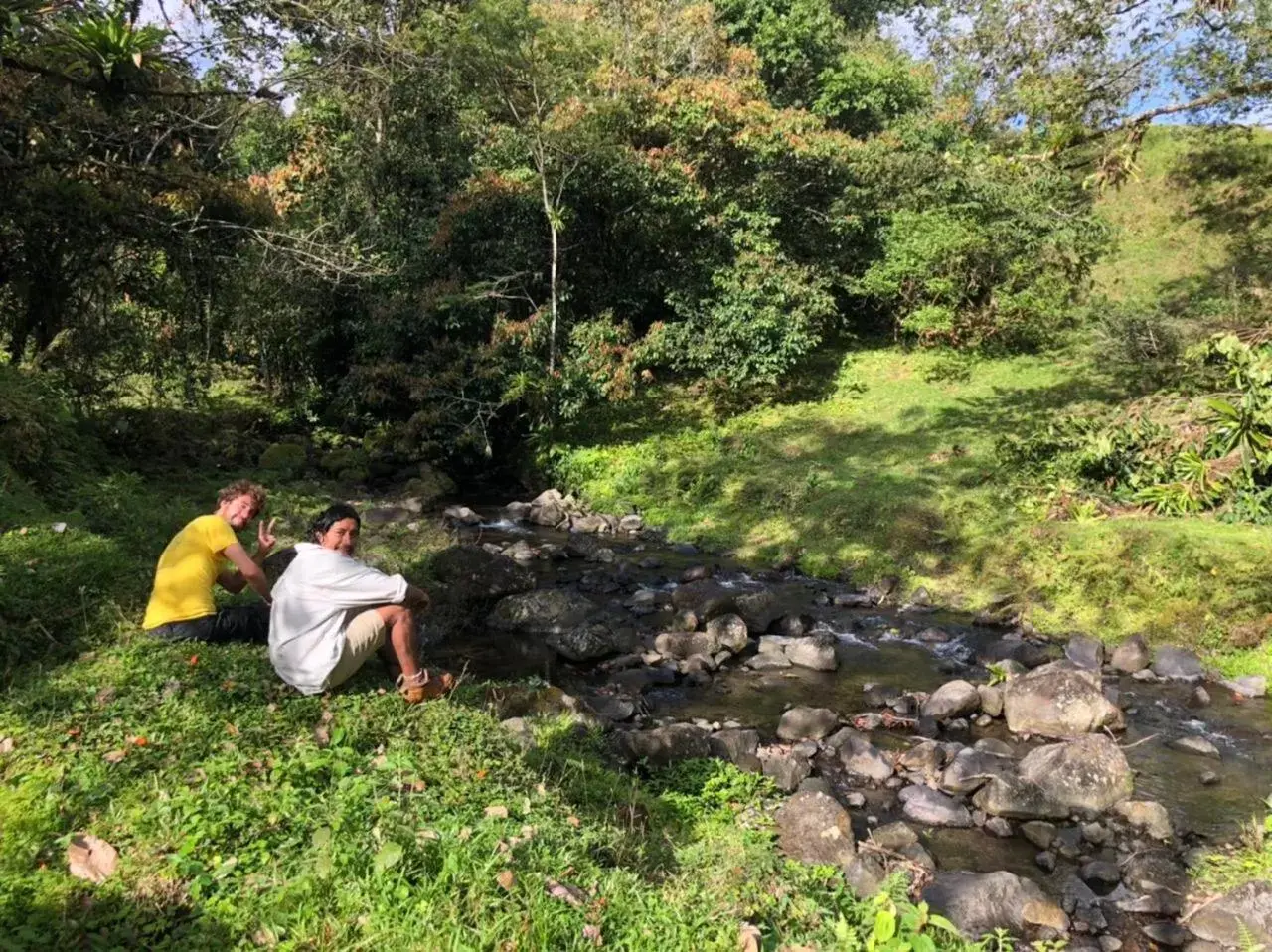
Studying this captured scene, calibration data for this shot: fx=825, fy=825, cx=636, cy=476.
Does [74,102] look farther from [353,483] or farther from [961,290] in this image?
[961,290]

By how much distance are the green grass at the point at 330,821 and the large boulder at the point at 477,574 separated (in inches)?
184

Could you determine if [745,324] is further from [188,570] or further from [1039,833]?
[188,570]

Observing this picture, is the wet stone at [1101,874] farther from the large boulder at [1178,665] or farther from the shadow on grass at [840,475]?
the shadow on grass at [840,475]

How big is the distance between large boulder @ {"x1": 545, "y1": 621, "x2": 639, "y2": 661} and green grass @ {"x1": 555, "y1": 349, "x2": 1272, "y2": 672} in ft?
15.0

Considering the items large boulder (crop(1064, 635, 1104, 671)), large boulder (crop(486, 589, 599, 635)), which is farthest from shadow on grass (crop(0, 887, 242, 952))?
large boulder (crop(1064, 635, 1104, 671))

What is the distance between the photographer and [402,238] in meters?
20.7

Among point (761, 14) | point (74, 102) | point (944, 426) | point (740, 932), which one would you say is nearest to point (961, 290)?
point (944, 426)

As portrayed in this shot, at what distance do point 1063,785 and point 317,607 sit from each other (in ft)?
20.1

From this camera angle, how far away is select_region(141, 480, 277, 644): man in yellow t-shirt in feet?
21.0

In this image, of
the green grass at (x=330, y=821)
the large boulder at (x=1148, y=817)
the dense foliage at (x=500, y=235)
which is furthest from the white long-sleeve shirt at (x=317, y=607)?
the dense foliage at (x=500, y=235)

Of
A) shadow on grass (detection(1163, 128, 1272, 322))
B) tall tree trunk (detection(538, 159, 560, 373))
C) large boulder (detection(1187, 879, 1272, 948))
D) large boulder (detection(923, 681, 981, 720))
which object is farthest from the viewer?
shadow on grass (detection(1163, 128, 1272, 322))

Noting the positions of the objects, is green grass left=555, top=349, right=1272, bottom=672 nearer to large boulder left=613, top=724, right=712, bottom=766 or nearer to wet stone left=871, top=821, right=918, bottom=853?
wet stone left=871, top=821, right=918, bottom=853

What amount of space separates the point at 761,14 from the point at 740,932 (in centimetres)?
3069

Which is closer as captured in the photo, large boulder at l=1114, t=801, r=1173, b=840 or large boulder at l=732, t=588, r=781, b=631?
large boulder at l=1114, t=801, r=1173, b=840
